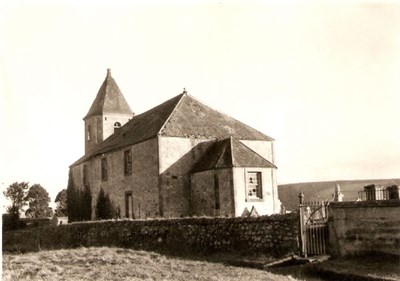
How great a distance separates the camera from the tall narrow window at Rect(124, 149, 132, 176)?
3341 centimetres

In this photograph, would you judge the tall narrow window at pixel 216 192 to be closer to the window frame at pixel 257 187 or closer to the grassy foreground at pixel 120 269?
Result: the window frame at pixel 257 187

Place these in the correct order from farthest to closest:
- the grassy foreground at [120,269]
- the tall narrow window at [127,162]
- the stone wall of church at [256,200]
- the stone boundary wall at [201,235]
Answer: the tall narrow window at [127,162], the stone wall of church at [256,200], the stone boundary wall at [201,235], the grassy foreground at [120,269]

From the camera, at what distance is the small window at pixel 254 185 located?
92.0 feet

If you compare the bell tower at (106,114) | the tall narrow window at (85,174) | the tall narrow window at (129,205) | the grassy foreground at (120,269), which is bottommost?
the grassy foreground at (120,269)

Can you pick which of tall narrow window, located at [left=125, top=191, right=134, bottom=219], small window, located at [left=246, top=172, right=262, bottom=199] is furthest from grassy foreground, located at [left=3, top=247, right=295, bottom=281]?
tall narrow window, located at [left=125, top=191, right=134, bottom=219]

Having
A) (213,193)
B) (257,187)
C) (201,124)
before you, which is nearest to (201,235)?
(213,193)

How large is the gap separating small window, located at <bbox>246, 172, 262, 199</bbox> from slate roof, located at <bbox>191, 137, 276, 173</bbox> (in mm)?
638

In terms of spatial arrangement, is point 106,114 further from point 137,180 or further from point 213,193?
point 213,193

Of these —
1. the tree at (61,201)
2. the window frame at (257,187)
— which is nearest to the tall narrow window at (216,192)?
the window frame at (257,187)

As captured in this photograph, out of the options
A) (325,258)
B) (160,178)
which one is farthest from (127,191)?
(325,258)

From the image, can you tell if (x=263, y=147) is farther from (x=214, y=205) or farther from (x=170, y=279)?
(x=170, y=279)

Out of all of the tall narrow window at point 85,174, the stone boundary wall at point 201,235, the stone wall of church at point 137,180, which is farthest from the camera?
the tall narrow window at point 85,174

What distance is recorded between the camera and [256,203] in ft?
92.1

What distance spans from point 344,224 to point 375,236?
1143 mm
